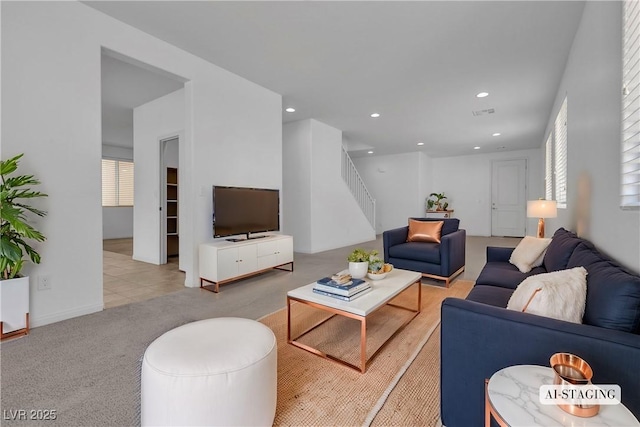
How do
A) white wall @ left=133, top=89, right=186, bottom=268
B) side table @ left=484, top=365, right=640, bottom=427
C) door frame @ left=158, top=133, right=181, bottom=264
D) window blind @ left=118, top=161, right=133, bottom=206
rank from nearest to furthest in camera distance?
1. side table @ left=484, top=365, right=640, bottom=427
2. white wall @ left=133, top=89, right=186, bottom=268
3. door frame @ left=158, top=133, right=181, bottom=264
4. window blind @ left=118, top=161, right=133, bottom=206

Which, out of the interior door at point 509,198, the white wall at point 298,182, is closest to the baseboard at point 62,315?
the white wall at point 298,182

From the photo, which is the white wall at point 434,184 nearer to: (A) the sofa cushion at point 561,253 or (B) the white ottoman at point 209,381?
(A) the sofa cushion at point 561,253

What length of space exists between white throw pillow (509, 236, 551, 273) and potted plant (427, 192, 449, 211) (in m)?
6.73

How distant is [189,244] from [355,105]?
3.58m

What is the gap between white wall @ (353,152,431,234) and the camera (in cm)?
901

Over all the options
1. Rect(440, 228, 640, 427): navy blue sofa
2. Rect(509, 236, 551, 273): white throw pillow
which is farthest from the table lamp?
Rect(440, 228, 640, 427): navy blue sofa

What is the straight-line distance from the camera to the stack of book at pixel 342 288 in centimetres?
191

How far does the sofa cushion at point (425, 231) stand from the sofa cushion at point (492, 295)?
1782mm

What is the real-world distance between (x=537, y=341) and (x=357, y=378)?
99cm

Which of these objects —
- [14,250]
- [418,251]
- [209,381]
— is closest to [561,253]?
[418,251]

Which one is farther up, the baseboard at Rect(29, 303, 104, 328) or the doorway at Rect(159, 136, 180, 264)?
the doorway at Rect(159, 136, 180, 264)

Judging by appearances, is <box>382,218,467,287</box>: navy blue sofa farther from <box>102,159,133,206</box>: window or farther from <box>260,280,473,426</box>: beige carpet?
<box>102,159,133,206</box>: window

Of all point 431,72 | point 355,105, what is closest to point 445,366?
point 431,72

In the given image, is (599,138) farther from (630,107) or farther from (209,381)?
(209,381)
